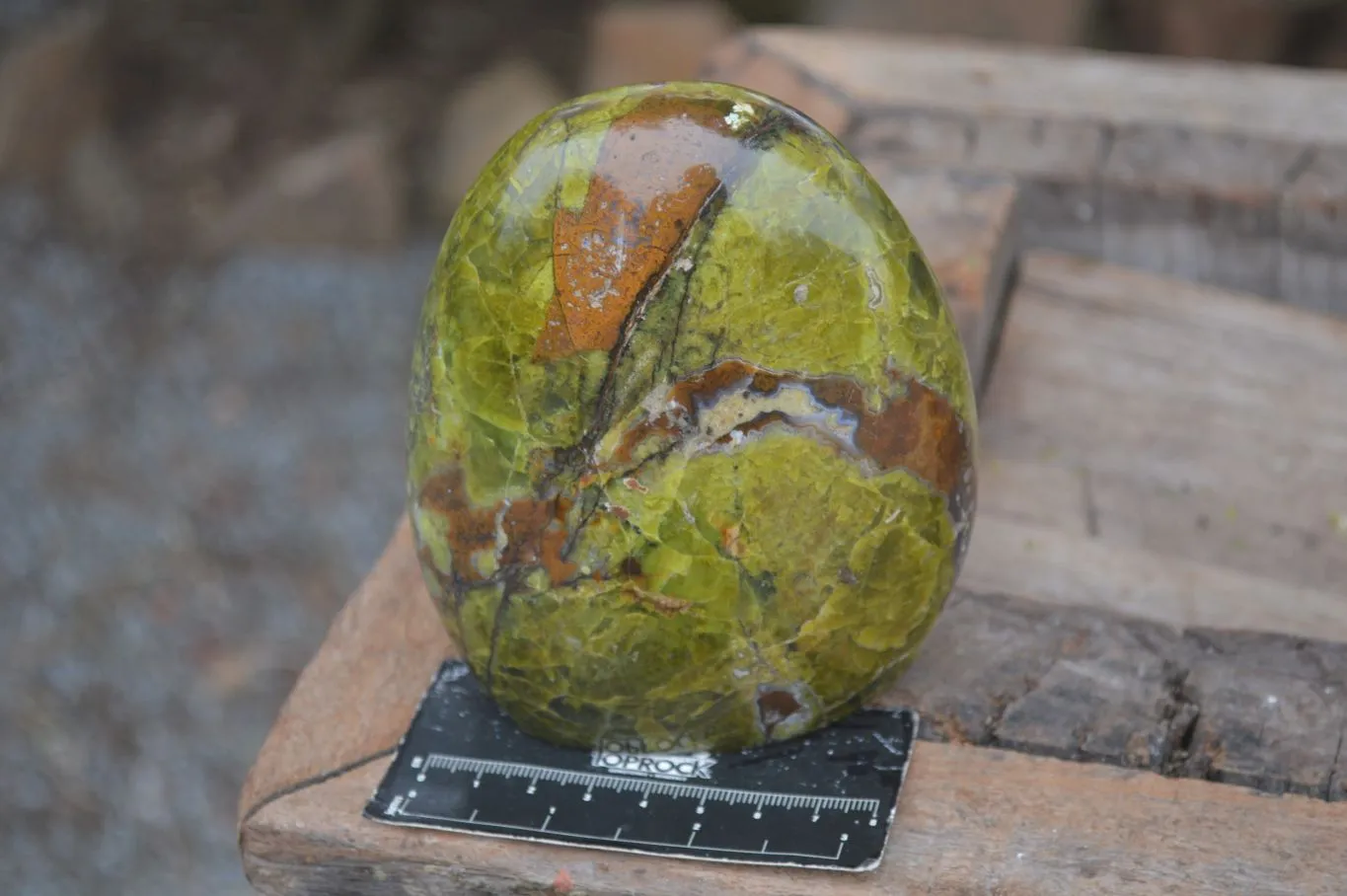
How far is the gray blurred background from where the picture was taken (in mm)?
2363

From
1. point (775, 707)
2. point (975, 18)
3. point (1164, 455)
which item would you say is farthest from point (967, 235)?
point (975, 18)

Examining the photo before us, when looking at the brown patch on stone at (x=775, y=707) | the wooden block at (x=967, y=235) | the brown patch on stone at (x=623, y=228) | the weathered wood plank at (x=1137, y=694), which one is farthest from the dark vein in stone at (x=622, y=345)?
the wooden block at (x=967, y=235)

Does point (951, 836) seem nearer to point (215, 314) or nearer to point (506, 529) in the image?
point (506, 529)

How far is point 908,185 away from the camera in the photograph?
5.81 ft

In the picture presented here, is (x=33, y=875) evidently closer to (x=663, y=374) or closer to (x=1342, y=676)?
(x=663, y=374)

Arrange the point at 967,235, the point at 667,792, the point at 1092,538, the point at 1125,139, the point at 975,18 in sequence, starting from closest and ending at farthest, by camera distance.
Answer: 1. the point at 667,792
2. the point at 1092,538
3. the point at 967,235
4. the point at 1125,139
5. the point at 975,18

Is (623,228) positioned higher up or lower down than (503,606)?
higher up

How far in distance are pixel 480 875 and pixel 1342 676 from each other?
70 centimetres

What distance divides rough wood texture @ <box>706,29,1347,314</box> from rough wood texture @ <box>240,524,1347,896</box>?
0.75 m

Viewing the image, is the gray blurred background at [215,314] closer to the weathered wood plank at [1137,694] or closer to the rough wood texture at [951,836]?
the rough wood texture at [951,836]

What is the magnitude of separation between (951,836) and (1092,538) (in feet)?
1.45

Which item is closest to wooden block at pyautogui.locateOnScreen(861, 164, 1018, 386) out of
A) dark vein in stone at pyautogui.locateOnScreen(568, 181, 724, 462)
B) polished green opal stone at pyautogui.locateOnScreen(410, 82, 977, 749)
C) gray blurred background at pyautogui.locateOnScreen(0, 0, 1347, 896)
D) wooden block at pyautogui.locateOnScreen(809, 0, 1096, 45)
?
polished green opal stone at pyautogui.locateOnScreen(410, 82, 977, 749)

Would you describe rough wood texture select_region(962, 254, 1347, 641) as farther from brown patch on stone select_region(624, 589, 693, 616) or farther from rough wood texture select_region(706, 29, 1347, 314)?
brown patch on stone select_region(624, 589, 693, 616)

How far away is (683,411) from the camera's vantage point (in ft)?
3.20
